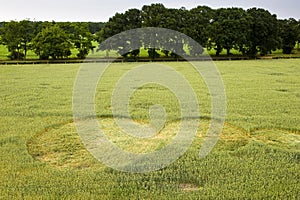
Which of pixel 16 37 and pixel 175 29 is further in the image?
pixel 16 37

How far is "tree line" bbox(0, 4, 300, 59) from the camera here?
4672 cm

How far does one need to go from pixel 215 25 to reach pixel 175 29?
5832 mm

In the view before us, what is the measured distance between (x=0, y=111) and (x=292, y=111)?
381 inches

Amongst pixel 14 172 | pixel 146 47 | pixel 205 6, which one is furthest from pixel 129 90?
pixel 205 6

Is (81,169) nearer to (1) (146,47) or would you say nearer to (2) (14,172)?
(2) (14,172)

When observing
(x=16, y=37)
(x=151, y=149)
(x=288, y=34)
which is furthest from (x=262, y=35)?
(x=151, y=149)

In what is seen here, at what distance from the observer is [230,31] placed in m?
46.6

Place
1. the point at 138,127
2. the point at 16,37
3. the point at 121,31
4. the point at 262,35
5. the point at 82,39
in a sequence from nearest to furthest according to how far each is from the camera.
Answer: the point at 138,127 < the point at 121,31 < the point at 262,35 < the point at 16,37 < the point at 82,39

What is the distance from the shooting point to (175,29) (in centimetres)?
4656

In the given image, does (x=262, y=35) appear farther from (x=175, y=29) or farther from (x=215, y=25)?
(x=175, y=29)

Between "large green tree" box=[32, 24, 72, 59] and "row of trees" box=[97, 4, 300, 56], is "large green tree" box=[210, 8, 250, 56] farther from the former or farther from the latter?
"large green tree" box=[32, 24, 72, 59]

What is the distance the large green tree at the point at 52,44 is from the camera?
47.2m

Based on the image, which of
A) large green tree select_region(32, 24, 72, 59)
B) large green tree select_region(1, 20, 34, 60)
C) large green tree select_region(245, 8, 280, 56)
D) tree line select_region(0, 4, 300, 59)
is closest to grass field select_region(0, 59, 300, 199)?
tree line select_region(0, 4, 300, 59)

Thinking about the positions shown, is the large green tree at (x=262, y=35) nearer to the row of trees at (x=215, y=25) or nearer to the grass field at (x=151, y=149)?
the row of trees at (x=215, y=25)
